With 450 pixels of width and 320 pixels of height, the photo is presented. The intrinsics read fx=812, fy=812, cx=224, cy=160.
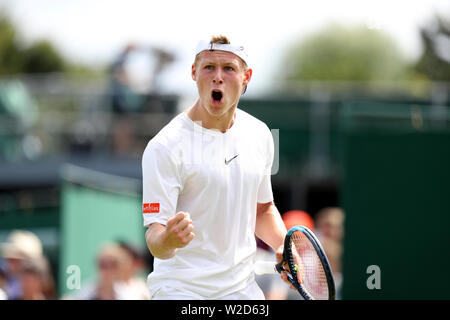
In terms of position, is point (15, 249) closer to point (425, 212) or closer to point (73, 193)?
point (73, 193)

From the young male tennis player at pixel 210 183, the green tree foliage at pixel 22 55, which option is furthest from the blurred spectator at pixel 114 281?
the green tree foliage at pixel 22 55

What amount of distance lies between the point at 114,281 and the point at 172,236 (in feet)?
8.54

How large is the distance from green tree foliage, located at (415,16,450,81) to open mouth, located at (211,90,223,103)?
6.88 metres

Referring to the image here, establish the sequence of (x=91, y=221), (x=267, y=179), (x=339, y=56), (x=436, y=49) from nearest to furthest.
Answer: (x=267, y=179) → (x=91, y=221) → (x=436, y=49) → (x=339, y=56)

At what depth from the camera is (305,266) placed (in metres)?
3.81

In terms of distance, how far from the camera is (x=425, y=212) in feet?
22.0

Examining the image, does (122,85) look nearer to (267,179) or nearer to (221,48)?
(267,179)

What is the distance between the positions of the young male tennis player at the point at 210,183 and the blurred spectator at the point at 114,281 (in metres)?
1.75

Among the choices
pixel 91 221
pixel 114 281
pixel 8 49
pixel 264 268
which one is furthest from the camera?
pixel 8 49

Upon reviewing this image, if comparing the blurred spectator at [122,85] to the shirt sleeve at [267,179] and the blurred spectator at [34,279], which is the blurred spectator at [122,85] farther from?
the shirt sleeve at [267,179]

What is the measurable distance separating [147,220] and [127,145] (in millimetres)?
8755

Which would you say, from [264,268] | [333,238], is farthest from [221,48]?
[333,238]

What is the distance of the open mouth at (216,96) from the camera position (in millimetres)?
3418

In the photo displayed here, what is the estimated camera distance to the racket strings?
3703 mm
